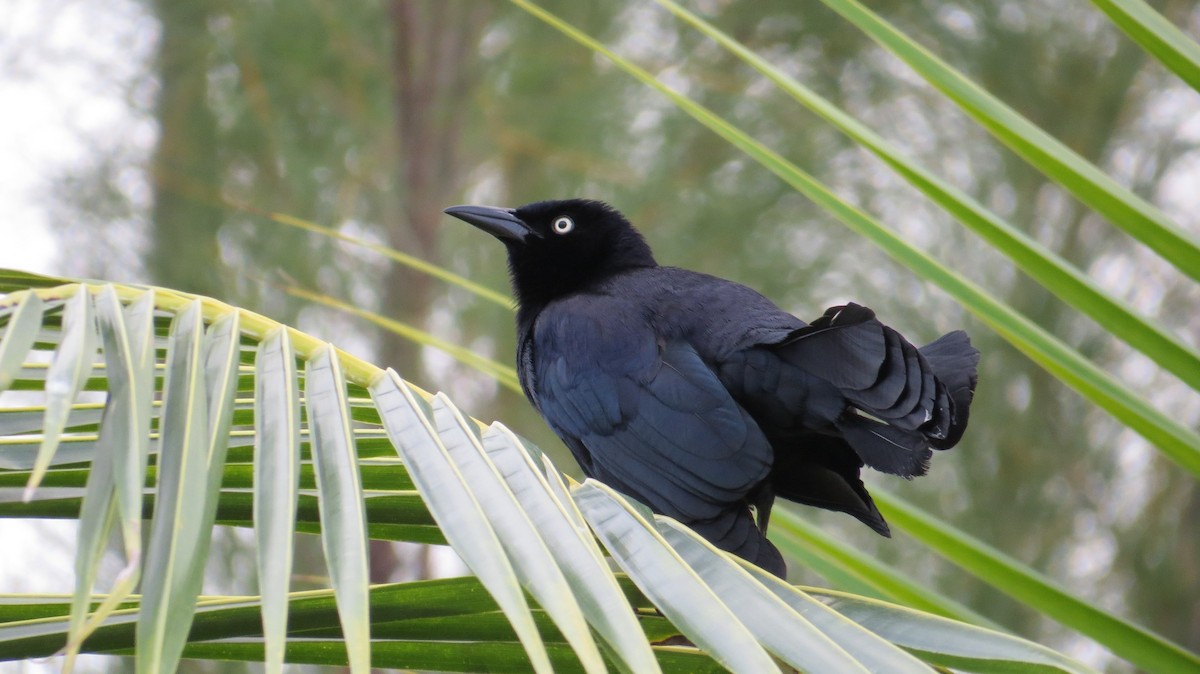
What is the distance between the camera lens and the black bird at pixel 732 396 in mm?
1915

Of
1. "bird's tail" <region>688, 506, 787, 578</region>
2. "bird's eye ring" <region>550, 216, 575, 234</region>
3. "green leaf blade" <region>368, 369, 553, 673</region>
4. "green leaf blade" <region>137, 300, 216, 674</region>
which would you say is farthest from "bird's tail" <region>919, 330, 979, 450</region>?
"bird's eye ring" <region>550, 216, 575, 234</region>

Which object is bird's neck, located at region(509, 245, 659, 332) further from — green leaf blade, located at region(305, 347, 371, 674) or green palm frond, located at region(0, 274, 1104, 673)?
green leaf blade, located at region(305, 347, 371, 674)

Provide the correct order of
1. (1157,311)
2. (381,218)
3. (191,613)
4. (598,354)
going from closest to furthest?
(191,613) → (598,354) → (1157,311) → (381,218)

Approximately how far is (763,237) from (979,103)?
4959mm

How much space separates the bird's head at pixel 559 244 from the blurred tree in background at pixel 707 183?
9.19 feet

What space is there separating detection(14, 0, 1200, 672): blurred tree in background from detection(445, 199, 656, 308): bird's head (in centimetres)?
280

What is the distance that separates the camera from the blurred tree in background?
6164 millimetres

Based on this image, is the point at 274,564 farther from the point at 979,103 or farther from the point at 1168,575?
the point at 1168,575

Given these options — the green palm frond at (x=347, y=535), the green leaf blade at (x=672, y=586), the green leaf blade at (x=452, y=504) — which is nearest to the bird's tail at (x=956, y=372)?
the green palm frond at (x=347, y=535)

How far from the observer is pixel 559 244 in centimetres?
331

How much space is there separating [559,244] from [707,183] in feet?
11.8

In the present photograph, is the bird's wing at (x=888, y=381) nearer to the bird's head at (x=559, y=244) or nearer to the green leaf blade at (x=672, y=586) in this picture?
the green leaf blade at (x=672, y=586)

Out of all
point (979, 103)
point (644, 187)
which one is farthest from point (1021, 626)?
point (979, 103)

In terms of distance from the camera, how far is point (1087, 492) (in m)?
6.45
